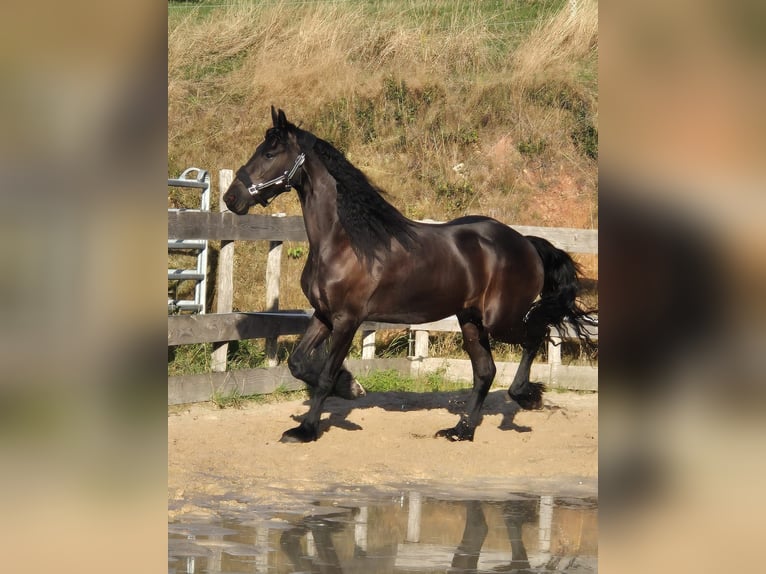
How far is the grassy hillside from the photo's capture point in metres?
15.4

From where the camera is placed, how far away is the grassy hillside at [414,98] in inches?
608

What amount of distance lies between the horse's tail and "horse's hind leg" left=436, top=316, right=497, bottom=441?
529mm

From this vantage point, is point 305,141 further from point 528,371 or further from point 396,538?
point 396,538

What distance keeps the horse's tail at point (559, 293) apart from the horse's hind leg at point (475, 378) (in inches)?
20.8

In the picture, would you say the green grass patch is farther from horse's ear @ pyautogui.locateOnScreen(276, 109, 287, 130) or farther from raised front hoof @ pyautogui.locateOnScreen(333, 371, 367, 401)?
horse's ear @ pyautogui.locateOnScreen(276, 109, 287, 130)

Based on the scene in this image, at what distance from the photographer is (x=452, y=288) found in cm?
812

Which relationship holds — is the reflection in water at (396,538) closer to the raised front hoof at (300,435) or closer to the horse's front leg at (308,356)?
the raised front hoof at (300,435)

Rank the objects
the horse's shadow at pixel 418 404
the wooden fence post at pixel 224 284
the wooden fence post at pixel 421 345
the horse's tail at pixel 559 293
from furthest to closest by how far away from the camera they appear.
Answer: the wooden fence post at pixel 421 345 < the wooden fence post at pixel 224 284 < the horse's shadow at pixel 418 404 < the horse's tail at pixel 559 293

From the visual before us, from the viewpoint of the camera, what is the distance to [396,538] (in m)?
5.05

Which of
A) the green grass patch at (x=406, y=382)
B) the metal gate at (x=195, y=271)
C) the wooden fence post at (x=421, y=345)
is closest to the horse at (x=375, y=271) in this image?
the metal gate at (x=195, y=271)
